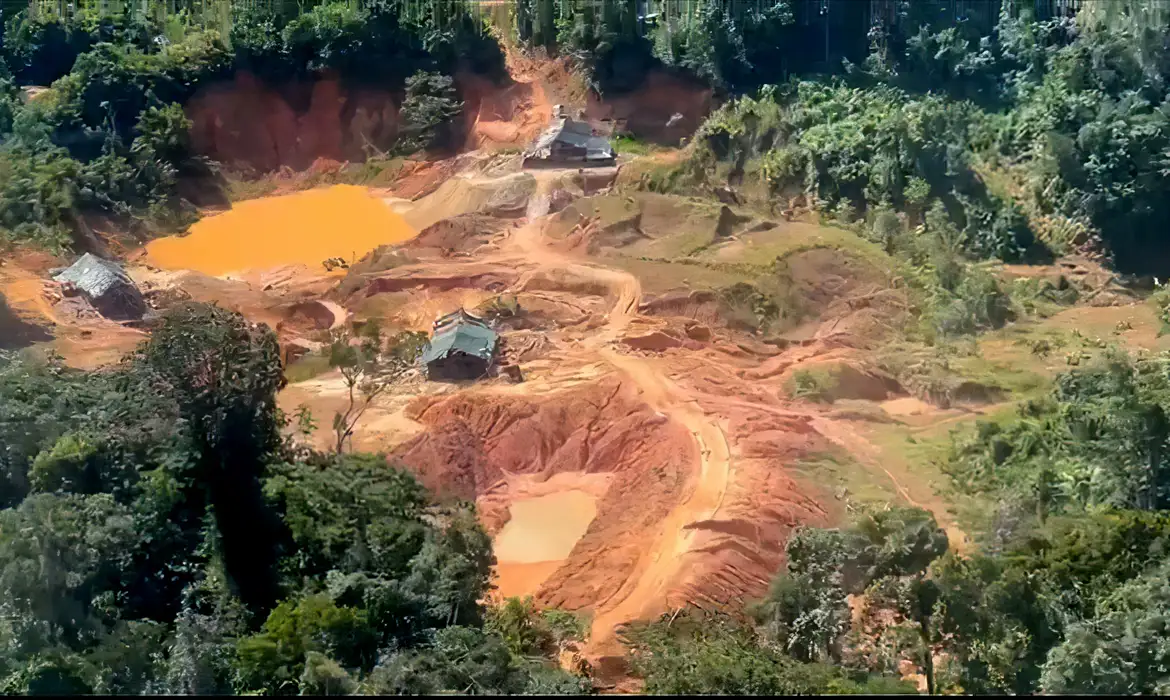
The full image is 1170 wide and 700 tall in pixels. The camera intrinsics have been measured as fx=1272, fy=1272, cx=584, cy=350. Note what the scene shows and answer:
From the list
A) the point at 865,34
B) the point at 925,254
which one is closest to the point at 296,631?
the point at 925,254

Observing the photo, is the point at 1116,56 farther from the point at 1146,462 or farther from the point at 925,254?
the point at 1146,462

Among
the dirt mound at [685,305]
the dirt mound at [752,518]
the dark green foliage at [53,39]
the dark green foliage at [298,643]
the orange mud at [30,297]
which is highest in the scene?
the dark green foliage at [53,39]

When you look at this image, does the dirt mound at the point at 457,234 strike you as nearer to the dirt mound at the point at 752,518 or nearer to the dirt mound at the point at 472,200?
the dirt mound at the point at 472,200

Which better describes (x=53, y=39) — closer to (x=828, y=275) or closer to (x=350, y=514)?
(x=828, y=275)

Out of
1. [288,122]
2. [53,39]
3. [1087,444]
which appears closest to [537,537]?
[1087,444]

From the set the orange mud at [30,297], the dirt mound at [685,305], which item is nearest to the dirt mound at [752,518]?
the dirt mound at [685,305]

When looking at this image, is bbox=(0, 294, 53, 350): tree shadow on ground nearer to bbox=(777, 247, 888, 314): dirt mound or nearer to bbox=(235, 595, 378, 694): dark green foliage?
bbox=(235, 595, 378, 694): dark green foliage
